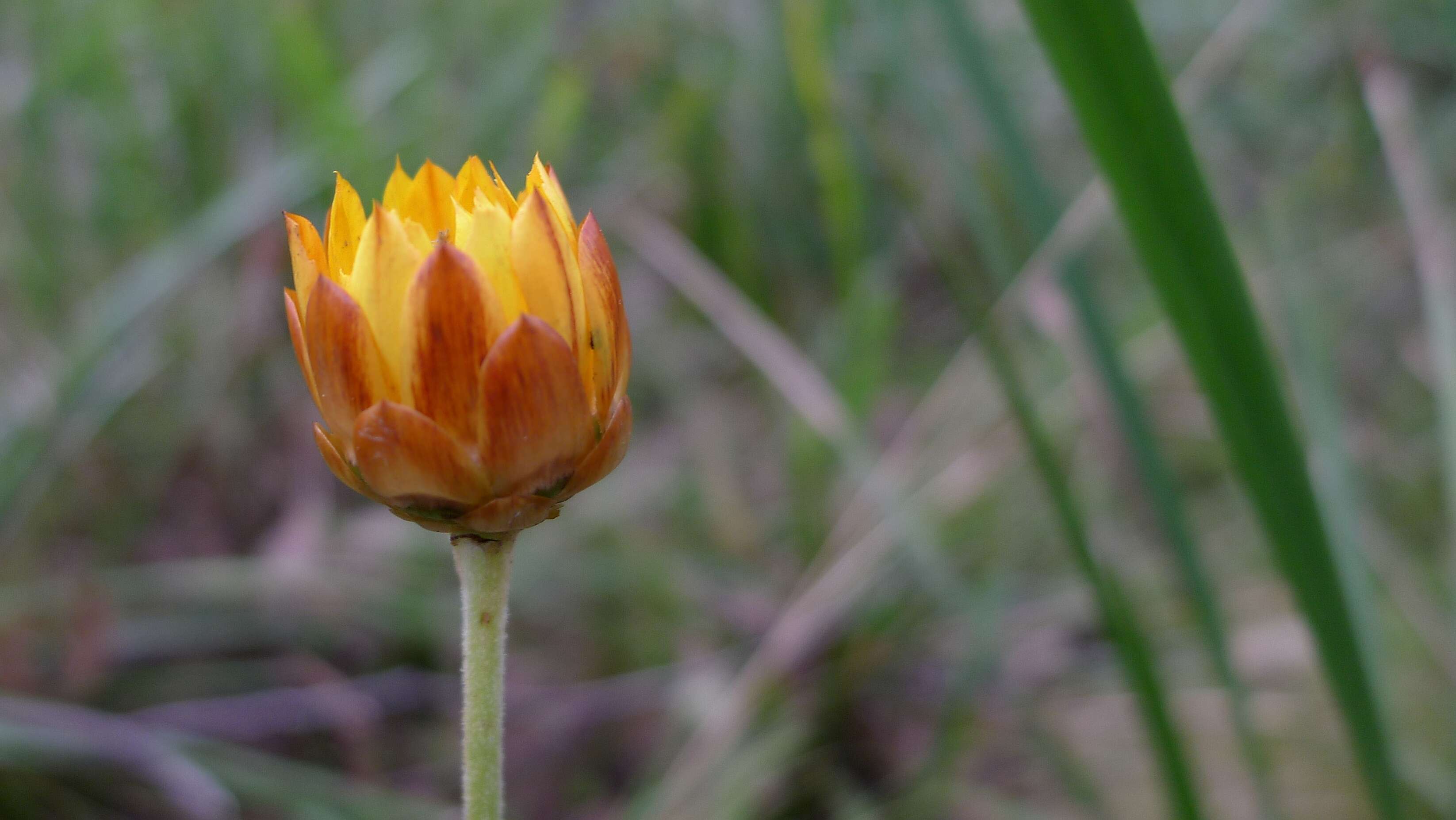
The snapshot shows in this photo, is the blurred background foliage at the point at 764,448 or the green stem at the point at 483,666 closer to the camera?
the green stem at the point at 483,666

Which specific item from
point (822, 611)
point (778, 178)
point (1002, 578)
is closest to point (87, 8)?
point (778, 178)

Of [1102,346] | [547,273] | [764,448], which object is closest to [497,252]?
[547,273]

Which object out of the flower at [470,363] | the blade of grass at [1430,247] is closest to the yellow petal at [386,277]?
the flower at [470,363]

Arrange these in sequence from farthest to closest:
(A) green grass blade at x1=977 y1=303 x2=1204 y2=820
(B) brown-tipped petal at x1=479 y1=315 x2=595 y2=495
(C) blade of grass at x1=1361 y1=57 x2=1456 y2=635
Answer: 1. (C) blade of grass at x1=1361 y1=57 x2=1456 y2=635
2. (A) green grass blade at x1=977 y1=303 x2=1204 y2=820
3. (B) brown-tipped petal at x1=479 y1=315 x2=595 y2=495

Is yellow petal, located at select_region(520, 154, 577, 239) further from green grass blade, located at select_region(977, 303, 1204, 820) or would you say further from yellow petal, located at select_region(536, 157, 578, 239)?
green grass blade, located at select_region(977, 303, 1204, 820)

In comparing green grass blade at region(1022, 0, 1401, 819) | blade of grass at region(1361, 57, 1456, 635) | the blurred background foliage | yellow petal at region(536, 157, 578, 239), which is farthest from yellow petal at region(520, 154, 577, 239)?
blade of grass at region(1361, 57, 1456, 635)

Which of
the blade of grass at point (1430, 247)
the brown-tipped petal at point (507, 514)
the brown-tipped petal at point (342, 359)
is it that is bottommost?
the brown-tipped petal at point (507, 514)

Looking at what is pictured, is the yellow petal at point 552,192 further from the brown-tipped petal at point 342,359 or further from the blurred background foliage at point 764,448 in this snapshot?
the blurred background foliage at point 764,448

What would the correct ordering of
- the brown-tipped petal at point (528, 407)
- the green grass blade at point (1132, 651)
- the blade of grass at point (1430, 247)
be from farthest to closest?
the blade of grass at point (1430, 247), the green grass blade at point (1132, 651), the brown-tipped petal at point (528, 407)
